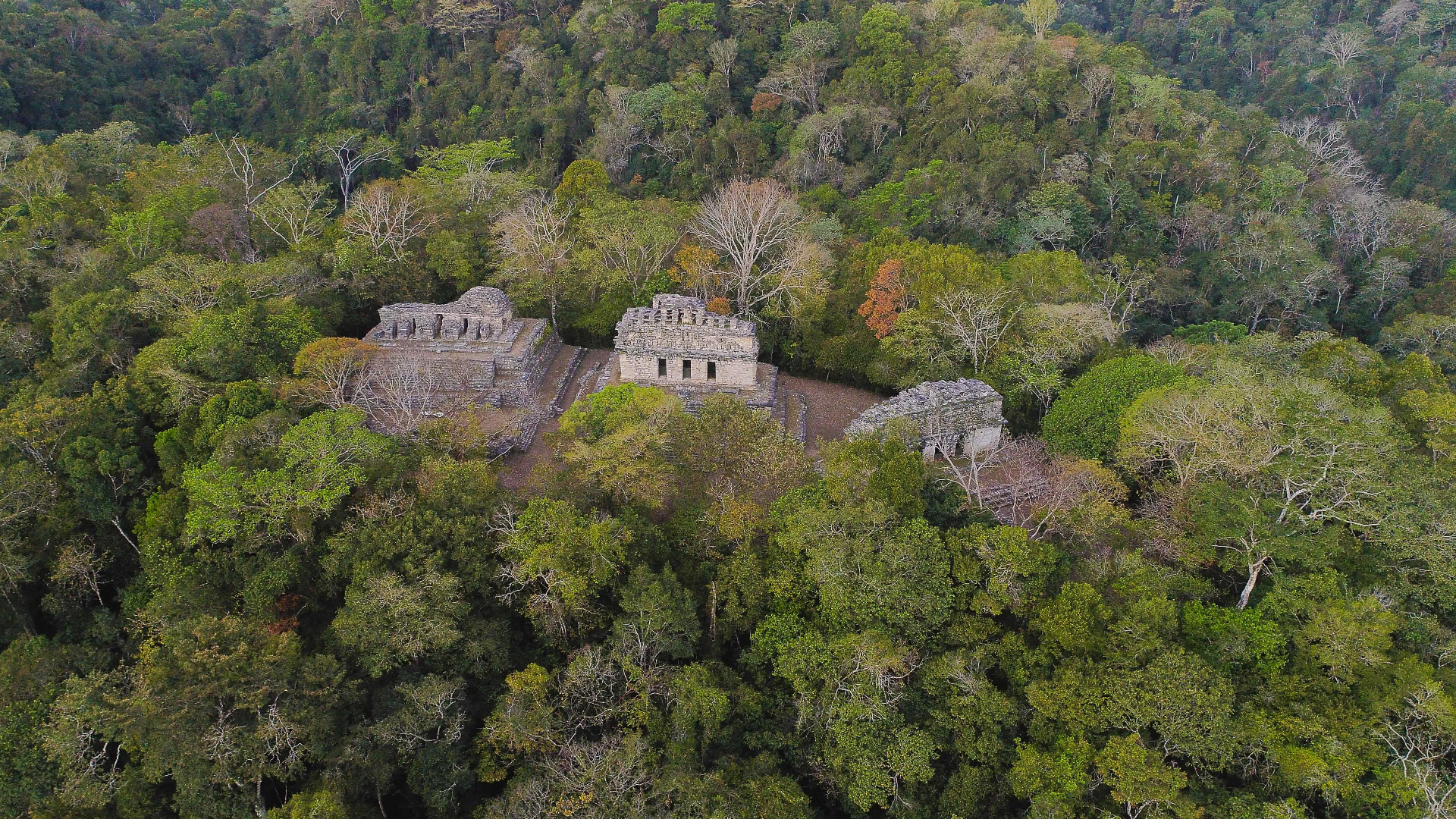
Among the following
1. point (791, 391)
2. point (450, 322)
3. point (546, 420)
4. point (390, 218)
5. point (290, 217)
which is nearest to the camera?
point (546, 420)

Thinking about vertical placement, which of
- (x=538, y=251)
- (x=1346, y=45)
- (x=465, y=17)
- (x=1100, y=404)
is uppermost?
(x=1346, y=45)

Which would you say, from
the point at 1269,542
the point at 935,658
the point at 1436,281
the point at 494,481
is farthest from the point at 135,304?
the point at 1436,281

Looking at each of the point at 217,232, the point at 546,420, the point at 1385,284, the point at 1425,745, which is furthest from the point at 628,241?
the point at 1385,284

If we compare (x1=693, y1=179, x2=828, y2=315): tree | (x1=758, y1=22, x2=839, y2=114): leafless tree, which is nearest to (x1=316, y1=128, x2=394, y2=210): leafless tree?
(x1=758, y1=22, x2=839, y2=114): leafless tree

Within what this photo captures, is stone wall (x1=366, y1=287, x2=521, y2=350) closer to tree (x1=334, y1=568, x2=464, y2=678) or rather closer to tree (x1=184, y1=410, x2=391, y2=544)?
tree (x1=184, y1=410, x2=391, y2=544)

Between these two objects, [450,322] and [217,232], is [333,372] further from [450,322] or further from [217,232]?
[217,232]

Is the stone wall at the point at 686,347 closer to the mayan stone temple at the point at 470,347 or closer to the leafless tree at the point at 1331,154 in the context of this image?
the mayan stone temple at the point at 470,347

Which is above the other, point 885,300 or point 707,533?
point 885,300

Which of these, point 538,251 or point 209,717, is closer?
point 209,717
